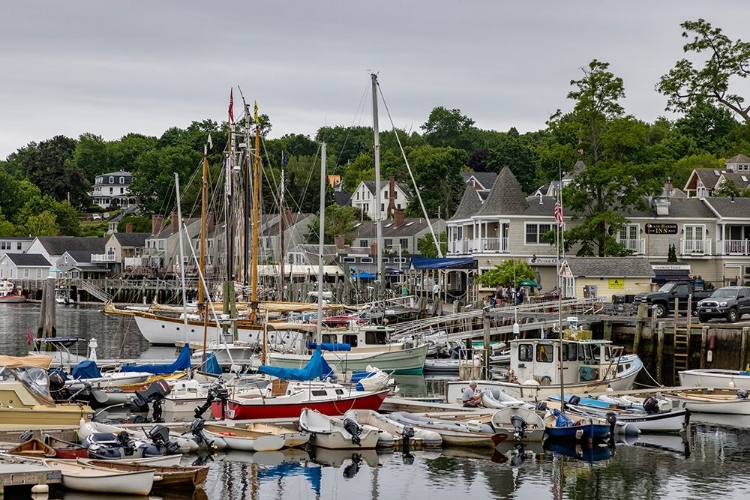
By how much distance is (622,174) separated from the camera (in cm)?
7656

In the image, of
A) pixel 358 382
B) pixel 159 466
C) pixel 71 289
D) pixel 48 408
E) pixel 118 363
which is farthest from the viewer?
pixel 71 289

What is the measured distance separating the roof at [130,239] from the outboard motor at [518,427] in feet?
408

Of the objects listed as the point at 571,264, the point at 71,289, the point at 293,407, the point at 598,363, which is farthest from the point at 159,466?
the point at 71,289

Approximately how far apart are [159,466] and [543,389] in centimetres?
1782

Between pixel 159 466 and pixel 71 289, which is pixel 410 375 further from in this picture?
pixel 71 289

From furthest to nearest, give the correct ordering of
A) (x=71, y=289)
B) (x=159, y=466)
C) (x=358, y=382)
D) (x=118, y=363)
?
1. (x=71, y=289)
2. (x=118, y=363)
3. (x=358, y=382)
4. (x=159, y=466)

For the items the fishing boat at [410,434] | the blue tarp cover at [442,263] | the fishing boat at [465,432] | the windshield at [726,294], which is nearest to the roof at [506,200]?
the blue tarp cover at [442,263]

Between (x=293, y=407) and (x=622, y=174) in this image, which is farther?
(x=622, y=174)

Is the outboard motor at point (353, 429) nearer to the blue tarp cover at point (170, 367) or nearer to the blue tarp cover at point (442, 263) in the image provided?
the blue tarp cover at point (170, 367)

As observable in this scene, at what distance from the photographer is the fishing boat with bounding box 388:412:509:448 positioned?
119 feet

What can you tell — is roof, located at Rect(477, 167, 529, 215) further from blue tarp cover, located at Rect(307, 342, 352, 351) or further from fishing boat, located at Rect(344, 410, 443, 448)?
fishing boat, located at Rect(344, 410, 443, 448)

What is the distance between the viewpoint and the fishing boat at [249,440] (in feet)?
114

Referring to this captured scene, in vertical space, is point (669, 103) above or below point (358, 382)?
above

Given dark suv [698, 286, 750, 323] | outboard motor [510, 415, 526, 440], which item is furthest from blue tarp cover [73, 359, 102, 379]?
dark suv [698, 286, 750, 323]
